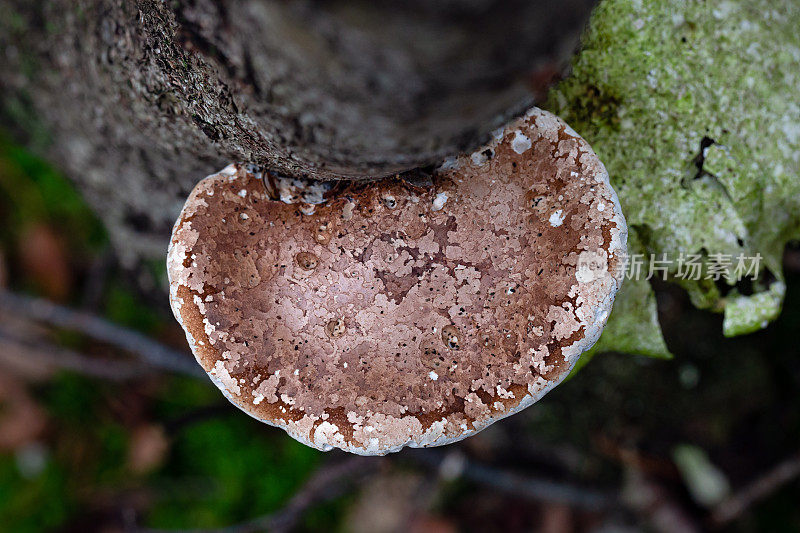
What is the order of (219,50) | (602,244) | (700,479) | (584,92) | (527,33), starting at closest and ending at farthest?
1. (527,33)
2. (219,50)
3. (602,244)
4. (584,92)
5. (700,479)

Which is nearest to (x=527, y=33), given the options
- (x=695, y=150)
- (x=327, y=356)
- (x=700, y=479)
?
(x=327, y=356)

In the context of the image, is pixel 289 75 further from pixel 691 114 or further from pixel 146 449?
pixel 146 449

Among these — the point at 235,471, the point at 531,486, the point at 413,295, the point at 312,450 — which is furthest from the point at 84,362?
the point at 531,486

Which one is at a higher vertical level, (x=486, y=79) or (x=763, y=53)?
(x=763, y=53)

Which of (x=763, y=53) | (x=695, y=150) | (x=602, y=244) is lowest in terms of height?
(x=602, y=244)

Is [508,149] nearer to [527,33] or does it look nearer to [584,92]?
[584,92]

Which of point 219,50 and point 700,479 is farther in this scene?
point 700,479

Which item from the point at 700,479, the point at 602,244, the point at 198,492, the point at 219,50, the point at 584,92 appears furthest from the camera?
the point at 198,492

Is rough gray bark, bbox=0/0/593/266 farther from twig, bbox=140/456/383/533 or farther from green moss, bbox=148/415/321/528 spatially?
green moss, bbox=148/415/321/528
